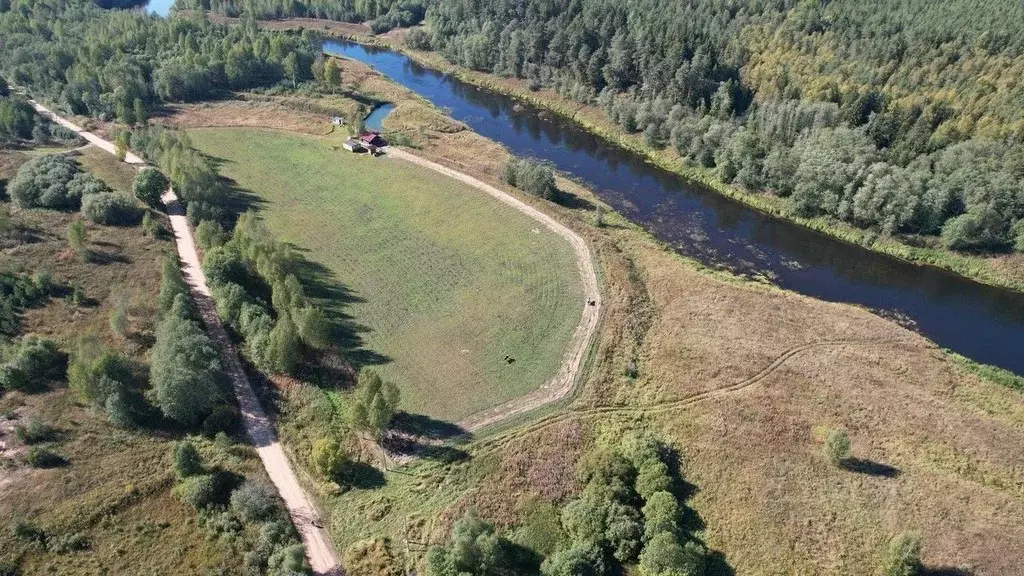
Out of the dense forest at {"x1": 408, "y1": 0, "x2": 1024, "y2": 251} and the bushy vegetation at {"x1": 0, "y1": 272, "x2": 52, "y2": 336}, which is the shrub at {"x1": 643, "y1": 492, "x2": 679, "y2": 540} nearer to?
the dense forest at {"x1": 408, "y1": 0, "x2": 1024, "y2": 251}

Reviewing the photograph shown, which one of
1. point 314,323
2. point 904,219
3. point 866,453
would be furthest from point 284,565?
point 904,219

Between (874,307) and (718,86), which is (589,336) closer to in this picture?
(874,307)

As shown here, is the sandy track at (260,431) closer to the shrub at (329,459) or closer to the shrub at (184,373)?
the shrub at (329,459)

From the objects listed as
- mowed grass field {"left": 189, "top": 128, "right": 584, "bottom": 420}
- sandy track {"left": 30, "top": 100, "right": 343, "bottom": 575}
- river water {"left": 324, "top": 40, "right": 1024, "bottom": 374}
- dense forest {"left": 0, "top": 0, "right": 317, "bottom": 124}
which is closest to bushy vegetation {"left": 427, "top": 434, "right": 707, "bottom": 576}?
sandy track {"left": 30, "top": 100, "right": 343, "bottom": 575}

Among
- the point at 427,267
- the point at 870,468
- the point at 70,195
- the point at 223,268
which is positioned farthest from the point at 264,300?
the point at 870,468

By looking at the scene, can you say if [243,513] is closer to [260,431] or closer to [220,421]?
[260,431]

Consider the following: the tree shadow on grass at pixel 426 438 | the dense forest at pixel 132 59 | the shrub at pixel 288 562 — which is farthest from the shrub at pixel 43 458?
the dense forest at pixel 132 59
